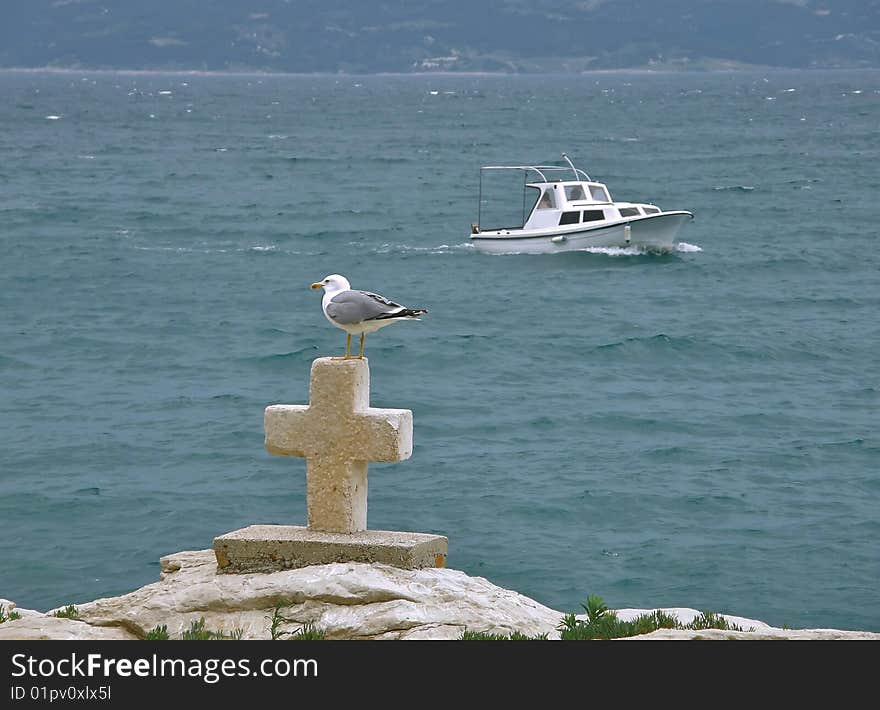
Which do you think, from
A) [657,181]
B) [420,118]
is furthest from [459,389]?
[420,118]

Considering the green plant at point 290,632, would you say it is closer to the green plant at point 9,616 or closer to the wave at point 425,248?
the green plant at point 9,616

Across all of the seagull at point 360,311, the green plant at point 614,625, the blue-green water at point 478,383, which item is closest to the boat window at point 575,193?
the blue-green water at point 478,383

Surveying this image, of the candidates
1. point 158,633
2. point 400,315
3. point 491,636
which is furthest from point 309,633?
point 400,315

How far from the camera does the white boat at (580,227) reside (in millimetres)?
47281

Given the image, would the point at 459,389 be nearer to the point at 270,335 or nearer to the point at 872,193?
the point at 270,335

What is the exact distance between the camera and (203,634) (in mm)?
9672

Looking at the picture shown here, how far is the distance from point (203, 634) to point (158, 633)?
1.07ft

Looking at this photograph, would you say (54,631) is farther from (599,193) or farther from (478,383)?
(599,193)

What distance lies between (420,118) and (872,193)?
261 feet

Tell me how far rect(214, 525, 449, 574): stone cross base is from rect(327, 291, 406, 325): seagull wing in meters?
1.49

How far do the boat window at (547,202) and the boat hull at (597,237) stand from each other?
3.57ft

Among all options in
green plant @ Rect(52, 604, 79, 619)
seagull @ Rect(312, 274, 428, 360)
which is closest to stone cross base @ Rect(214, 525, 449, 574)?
green plant @ Rect(52, 604, 79, 619)

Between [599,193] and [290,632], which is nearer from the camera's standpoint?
[290,632]

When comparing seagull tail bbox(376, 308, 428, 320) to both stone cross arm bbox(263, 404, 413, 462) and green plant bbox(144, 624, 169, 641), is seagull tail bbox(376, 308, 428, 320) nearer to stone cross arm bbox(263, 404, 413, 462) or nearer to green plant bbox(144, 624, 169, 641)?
stone cross arm bbox(263, 404, 413, 462)
